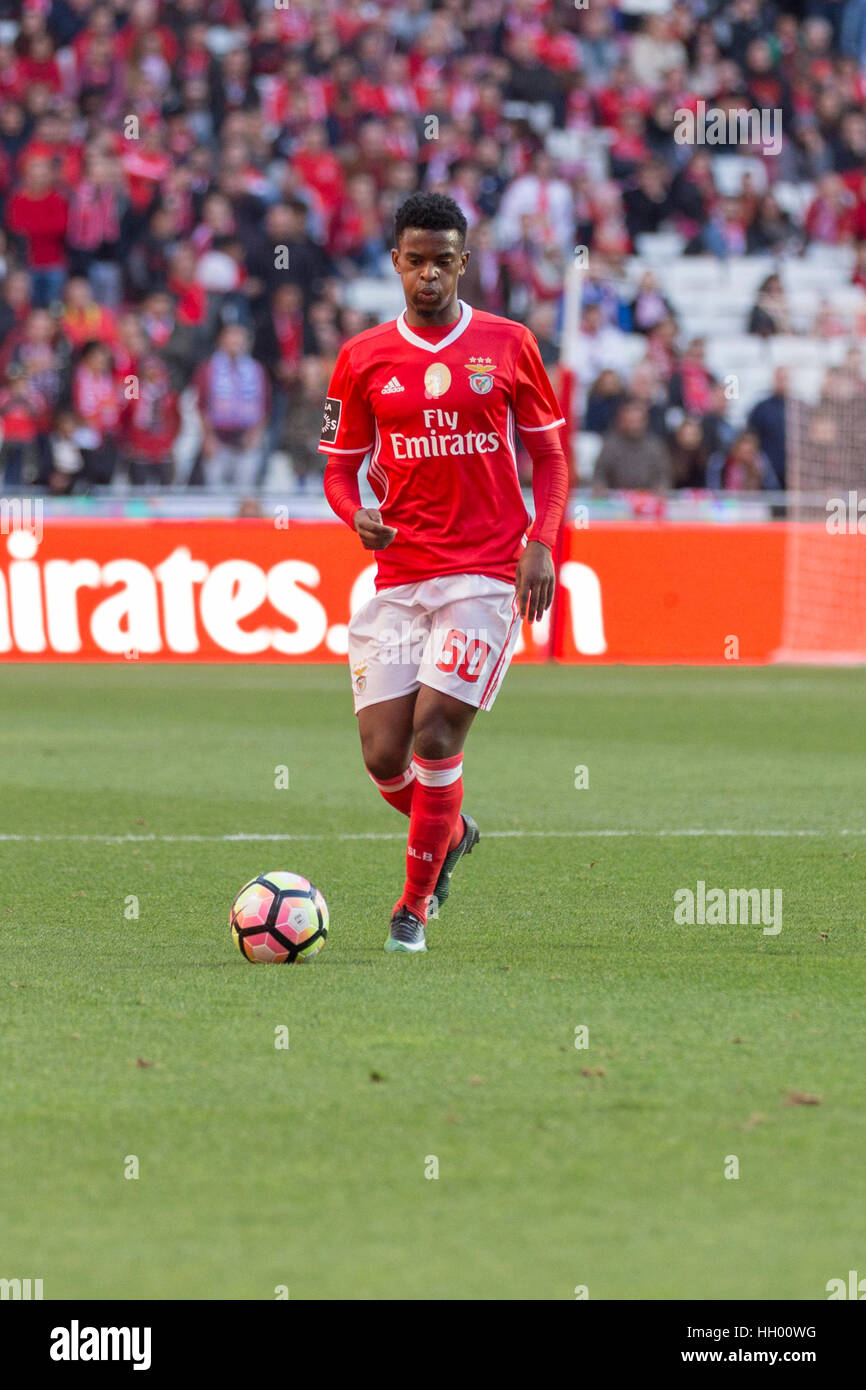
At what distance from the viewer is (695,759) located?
1302cm

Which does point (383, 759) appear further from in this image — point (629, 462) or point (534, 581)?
point (629, 462)

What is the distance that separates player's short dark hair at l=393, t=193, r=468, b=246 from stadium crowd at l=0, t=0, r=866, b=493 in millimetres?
13260

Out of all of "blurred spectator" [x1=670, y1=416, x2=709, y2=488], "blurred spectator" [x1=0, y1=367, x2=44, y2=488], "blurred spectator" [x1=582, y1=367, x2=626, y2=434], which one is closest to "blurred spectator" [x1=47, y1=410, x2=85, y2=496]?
"blurred spectator" [x1=0, y1=367, x2=44, y2=488]

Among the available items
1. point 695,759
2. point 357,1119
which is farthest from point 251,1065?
point 695,759

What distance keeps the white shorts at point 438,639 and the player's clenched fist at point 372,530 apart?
0.23m

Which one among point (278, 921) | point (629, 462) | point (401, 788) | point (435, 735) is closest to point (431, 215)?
point (435, 735)

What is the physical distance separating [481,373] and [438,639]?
85 cm

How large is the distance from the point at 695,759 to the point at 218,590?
23.1 ft

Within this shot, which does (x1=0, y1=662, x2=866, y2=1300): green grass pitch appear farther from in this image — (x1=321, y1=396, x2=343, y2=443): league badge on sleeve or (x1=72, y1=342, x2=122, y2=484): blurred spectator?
(x1=72, y1=342, x2=122, y2=484): blurred spectator

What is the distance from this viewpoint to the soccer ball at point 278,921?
652 centimetres

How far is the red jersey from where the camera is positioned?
6.90m

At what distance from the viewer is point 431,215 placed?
6645mm

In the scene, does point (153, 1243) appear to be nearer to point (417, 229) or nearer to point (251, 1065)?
point (251, 1065)

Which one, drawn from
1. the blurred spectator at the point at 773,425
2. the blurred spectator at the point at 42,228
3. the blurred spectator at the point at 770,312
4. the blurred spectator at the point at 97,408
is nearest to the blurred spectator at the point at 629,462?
the blurred spectator at the point at 773,425
